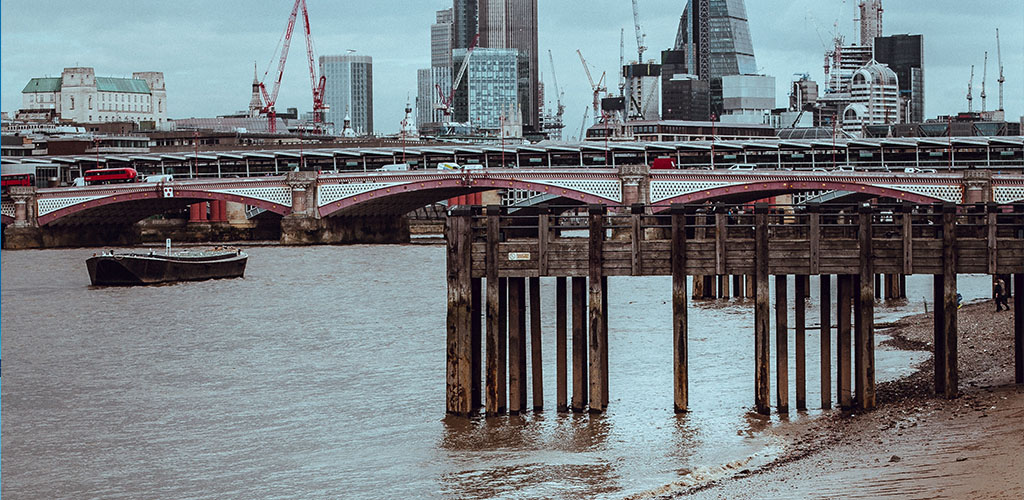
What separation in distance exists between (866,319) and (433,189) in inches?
2726

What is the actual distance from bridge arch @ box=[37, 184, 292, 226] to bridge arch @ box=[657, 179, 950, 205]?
2620cm

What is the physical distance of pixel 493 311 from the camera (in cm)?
1945

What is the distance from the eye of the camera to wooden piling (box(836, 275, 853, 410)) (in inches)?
768

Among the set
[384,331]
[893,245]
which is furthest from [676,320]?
[384,331]

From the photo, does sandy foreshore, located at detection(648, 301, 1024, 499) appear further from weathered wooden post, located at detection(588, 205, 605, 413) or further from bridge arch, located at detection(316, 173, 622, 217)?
bridge arch, located at detection(316, 173, 622, 217)

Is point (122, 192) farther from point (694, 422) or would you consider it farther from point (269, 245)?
point (694, 422)

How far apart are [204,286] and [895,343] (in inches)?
1269

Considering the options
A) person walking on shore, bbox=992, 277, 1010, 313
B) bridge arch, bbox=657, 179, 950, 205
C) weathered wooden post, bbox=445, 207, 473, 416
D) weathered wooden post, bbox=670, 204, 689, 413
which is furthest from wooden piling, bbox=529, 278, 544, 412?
bridge arch, bbox=657, 179, 950, 205

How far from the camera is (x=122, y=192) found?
3521 inches

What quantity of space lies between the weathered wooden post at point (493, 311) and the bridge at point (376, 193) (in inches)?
2261

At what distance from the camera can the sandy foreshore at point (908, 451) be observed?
14742 millimetres

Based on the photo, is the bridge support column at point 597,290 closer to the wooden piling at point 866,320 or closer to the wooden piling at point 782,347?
the wooden piling at point 782,347

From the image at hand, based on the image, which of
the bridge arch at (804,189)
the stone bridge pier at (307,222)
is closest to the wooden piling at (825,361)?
the bridge arch at (804,189)

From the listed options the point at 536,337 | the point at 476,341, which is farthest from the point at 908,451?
the point at 476,341
